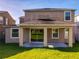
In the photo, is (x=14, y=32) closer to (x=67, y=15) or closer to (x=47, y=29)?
(x=47, y=29)

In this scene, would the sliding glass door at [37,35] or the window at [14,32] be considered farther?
the window at [14,32]

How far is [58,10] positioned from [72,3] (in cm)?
792

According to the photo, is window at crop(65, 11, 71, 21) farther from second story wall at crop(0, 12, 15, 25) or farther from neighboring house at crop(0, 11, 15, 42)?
second story wall at crop(0, 12, 15, 25)

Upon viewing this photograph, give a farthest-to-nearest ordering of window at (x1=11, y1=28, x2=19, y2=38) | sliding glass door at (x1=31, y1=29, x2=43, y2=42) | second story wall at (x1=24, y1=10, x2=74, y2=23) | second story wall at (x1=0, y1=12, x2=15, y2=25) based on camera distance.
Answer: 1. second story wall at (x1=0, y1=12, x2=15, y2=25)
2. window at (x1=11, y1=28, x2=19, y2=38)
3. second story wall at (x1=24, y1=10, x2=74, y2=23)
4. sliding glass door at (x1=31, y1=29, x2=43, y2=42)

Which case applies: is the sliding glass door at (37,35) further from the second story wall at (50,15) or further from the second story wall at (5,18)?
the second story wall at (5,18)

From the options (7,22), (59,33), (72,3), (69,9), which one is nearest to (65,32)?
(59,33)

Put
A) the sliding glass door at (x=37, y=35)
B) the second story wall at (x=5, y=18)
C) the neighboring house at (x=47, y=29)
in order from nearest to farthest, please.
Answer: the sliding glass door at (x=37, y=35), the neighboring house at (x=47, y=29), the second story wall at (x=5, y=18)

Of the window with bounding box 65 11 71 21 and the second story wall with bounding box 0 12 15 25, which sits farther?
the second story wall with bounding box 0 12 15 25

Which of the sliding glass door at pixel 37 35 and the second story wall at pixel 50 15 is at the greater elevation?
the second story wall at pixel 50 15

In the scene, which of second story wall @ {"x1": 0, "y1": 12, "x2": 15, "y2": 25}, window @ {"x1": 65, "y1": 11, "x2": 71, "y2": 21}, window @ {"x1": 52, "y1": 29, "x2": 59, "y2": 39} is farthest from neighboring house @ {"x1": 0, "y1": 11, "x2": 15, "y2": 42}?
window @ {"x1": 65, "y1": 11, "x2": 71, "y2": 21}

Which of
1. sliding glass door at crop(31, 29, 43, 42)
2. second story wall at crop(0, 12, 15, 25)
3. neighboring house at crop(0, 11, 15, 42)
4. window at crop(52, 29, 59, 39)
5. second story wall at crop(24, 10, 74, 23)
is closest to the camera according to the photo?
sliding glass door at crop(31, 29, 43, 42)

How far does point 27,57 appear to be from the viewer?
17547mm

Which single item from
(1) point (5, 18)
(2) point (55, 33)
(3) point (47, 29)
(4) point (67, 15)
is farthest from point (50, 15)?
(1) point (5, 18)

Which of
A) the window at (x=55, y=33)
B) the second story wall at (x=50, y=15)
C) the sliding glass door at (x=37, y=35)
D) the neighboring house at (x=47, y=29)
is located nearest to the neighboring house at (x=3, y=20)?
the neighboring house at (x=47, y=29)
